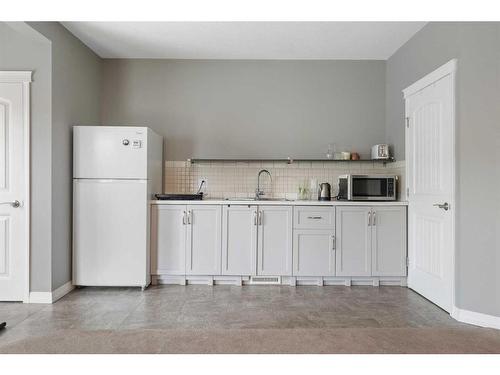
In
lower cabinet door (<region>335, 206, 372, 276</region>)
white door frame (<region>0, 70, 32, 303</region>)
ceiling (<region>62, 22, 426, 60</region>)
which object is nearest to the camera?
white door frame (<region>0, 70, 32, 303</region>)

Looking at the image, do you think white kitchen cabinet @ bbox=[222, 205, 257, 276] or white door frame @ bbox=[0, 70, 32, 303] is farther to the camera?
white kitchen cabinet @ bbox=[222, 205, 257, 276]

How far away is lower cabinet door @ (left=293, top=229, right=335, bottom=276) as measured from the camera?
3.87 metres

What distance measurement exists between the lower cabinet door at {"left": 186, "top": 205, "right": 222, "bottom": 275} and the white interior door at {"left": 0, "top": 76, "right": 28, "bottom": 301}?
5.04 ft

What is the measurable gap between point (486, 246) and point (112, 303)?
3211 millimetres

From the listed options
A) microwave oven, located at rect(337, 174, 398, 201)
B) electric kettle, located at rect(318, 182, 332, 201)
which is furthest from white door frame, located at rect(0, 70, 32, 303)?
microwave oven, located at rect(337, 174, 398, 201)

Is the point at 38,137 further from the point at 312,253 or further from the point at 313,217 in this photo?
the point at 312,253

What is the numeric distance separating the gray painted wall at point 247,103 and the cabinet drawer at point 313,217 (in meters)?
0.87

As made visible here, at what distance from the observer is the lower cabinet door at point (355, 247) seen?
386 cm

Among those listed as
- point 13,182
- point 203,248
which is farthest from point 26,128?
point 203,248

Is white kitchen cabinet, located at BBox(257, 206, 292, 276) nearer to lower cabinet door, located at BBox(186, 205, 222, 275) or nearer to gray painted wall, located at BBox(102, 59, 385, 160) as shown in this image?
lower cabinet door, located at BBox(186, 205, 222, 275)

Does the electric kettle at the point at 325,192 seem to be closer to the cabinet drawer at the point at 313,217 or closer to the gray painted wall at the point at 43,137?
the cabinet drawer at the point at 313,217
